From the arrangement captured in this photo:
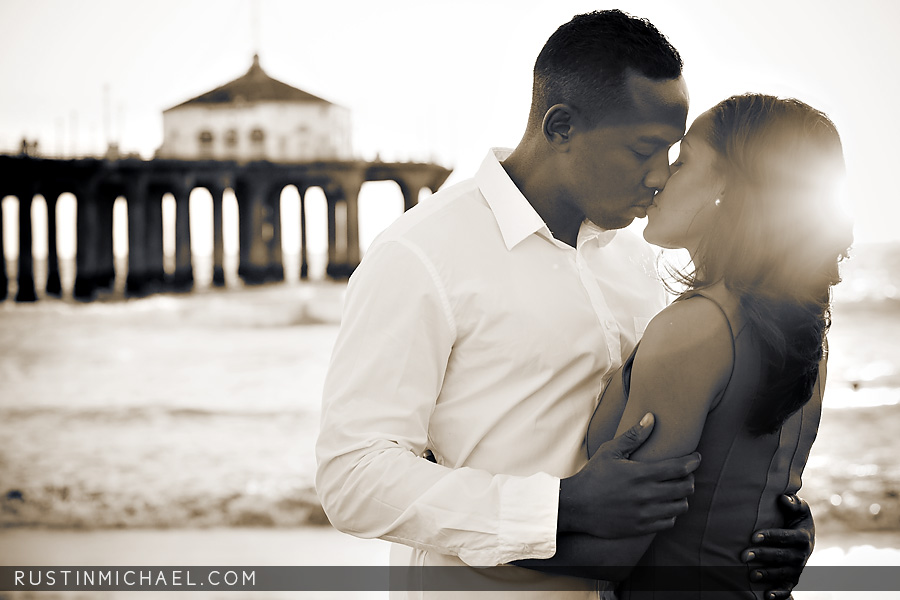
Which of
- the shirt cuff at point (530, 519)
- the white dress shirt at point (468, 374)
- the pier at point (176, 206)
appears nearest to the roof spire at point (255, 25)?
the pier at point (176, 206)

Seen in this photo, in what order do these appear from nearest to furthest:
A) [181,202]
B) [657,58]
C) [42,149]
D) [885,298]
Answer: [657,58] < [885,298] < [42,149] < [181,202]

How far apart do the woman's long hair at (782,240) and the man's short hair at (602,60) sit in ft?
0.83

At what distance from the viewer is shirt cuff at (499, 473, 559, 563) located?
132 centimetres

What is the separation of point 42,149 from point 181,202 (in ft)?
11.9

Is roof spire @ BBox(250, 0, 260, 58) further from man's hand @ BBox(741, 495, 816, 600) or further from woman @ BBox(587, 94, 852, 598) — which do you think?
man's hand @ BBox(741, 495, 816, 600)

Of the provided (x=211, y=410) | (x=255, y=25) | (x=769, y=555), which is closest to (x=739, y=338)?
(x=769, y=555)

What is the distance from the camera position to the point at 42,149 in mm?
20062

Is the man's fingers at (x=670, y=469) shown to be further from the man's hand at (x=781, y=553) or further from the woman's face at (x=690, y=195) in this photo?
the woman's face at (x=690, y=195)

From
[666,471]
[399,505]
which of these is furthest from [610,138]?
[399,505]

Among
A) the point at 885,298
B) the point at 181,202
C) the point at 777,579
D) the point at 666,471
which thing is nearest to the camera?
the point at 666,471

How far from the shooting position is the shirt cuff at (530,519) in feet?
4.33

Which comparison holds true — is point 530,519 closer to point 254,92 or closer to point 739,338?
point 739,338

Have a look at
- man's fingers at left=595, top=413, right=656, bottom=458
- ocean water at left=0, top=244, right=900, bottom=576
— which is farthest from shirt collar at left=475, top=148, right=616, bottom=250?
ocean water at left=0, top=244, right=900, bottom=576

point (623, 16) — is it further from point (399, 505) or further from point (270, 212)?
point (270, 212)
